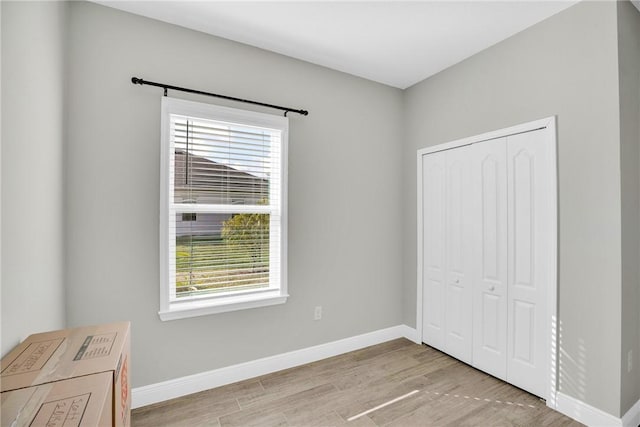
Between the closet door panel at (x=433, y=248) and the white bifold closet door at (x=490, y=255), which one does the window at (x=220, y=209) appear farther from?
the white bifold closet door at (x=490, y=255)

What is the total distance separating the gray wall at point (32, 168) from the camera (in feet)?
4.25

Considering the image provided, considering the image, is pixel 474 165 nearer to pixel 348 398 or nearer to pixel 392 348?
pixel 392 348

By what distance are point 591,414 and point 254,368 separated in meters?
2.37

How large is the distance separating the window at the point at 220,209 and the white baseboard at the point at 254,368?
0.49 meters

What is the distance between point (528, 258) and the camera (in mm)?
2365

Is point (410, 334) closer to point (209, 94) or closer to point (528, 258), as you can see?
point (528, 258)

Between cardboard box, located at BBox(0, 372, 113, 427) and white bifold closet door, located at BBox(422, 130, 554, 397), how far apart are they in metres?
2.66

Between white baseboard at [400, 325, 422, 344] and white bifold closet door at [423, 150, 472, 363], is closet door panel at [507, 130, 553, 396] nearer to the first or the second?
white bifold closet door at [423, 150, 472, 363]

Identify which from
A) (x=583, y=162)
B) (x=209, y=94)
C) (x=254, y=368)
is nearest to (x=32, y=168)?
(x=209, y=94)

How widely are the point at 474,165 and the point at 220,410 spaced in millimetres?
2795

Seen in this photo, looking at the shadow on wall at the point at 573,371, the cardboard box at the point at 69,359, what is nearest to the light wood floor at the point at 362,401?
the shadow on wall at the point at 573,371

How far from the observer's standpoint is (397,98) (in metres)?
3.49

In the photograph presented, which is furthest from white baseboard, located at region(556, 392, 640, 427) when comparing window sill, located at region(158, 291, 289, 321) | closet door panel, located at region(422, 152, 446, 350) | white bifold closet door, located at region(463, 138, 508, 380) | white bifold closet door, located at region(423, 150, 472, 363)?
window sill, located at region(158, 291, 289, 321)

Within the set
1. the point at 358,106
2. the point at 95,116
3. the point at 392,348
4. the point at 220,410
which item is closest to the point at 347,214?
the point at 358,106
